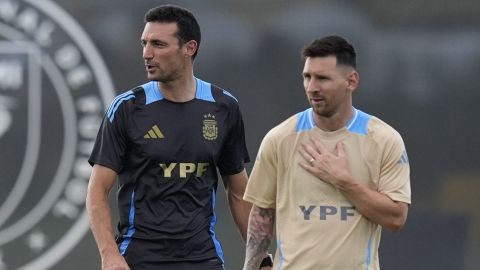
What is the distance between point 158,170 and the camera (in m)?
4.36

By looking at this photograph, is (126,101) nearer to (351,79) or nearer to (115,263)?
(115,263)

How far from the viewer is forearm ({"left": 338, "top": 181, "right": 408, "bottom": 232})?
12.5 feet

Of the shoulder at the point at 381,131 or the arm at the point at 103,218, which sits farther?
the arm at the point at 103,218

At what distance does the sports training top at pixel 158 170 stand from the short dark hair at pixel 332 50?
2.38 feet

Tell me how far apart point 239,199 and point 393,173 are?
1.06 meters

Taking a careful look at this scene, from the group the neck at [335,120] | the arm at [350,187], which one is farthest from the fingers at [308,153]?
the neck at [335,120]

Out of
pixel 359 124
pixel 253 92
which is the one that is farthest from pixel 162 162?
pixel 253 92

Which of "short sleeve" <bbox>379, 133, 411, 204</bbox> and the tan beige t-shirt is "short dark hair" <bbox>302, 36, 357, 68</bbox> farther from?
"short sleeve" <bbox>379, 133, 411, 204</bbox>

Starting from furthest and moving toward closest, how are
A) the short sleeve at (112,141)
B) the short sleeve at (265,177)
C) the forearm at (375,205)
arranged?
the short sleeve at (112,141), the short sleeve at (265,177), the forearm at (375,205)

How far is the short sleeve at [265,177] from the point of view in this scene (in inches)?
158

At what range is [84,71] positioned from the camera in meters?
6.19

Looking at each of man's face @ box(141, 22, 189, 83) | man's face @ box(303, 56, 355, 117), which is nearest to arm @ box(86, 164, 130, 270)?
man's face @ box(141, 22, 189, 83)

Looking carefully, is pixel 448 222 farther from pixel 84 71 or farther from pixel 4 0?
pixel 4 0

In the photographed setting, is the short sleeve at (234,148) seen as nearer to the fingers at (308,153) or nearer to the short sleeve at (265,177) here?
the short sleeve at (265,177)
